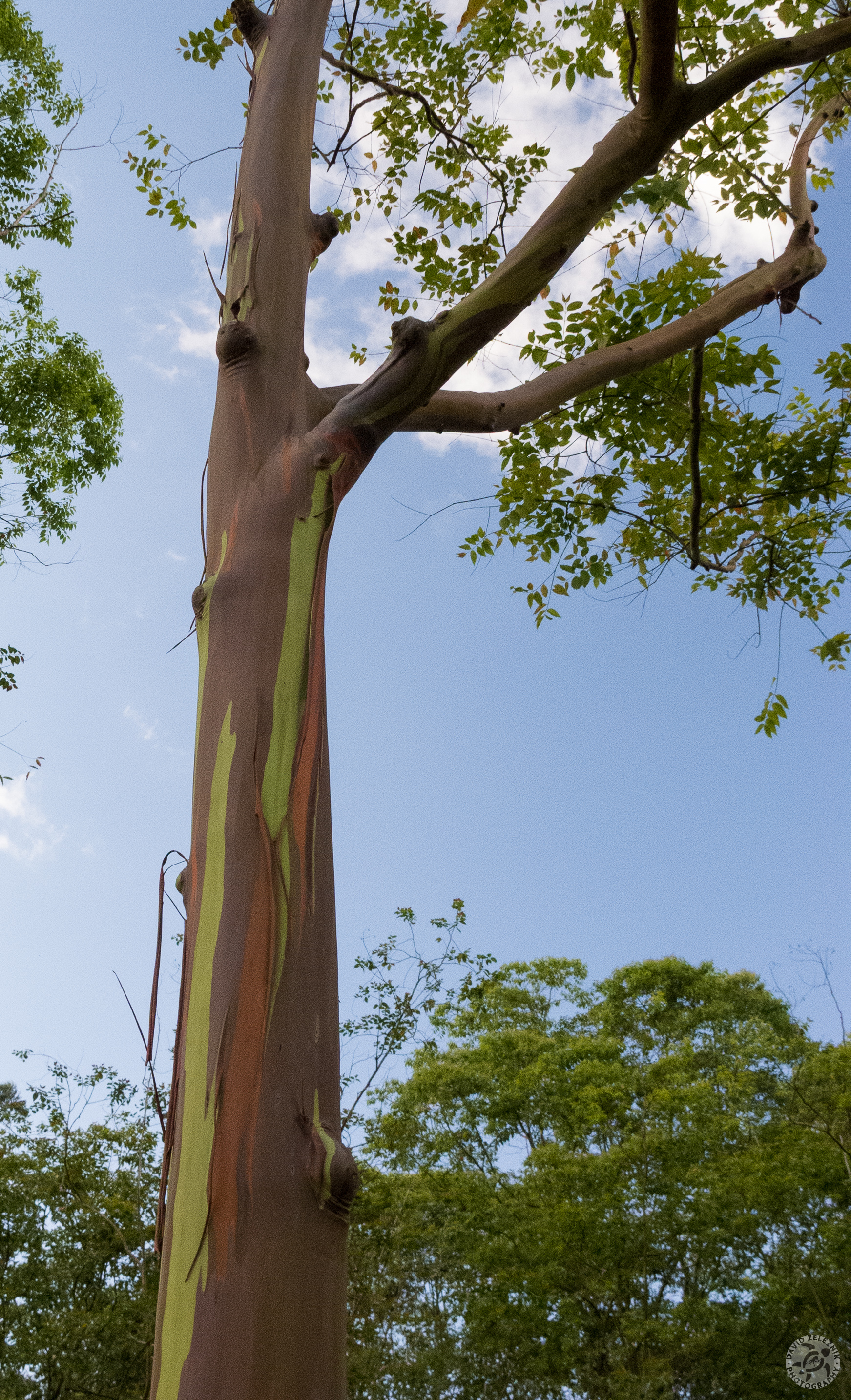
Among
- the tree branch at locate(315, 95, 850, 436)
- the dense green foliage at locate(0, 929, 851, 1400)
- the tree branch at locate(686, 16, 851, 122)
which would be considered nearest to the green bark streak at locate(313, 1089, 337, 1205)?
the tree branch at locate(315, 95, 850, 436)

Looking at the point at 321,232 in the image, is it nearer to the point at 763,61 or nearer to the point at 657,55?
the point at 657,55

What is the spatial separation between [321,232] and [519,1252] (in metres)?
8.27

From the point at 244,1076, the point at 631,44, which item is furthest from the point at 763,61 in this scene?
the point at 244,1076

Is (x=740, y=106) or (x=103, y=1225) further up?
(x=740, y=106)

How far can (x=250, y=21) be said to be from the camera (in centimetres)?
293

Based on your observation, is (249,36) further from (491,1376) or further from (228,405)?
(491,1376)

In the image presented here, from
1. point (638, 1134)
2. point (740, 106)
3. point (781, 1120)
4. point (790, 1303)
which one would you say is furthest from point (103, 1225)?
point (740, 106)

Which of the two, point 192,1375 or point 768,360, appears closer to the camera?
point 192,1375

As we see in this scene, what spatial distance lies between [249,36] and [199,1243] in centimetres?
318

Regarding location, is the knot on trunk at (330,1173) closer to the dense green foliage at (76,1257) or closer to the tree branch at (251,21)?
the tree branch at (251,21)

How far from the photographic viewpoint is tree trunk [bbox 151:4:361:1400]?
1.31 metres

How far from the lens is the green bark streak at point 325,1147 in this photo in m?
1.38

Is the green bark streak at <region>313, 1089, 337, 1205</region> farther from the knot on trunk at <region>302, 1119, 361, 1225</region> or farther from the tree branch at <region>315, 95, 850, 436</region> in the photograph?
the tree branch at <region>315, 95, 850, 436</region>

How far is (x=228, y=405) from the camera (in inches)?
88.4
